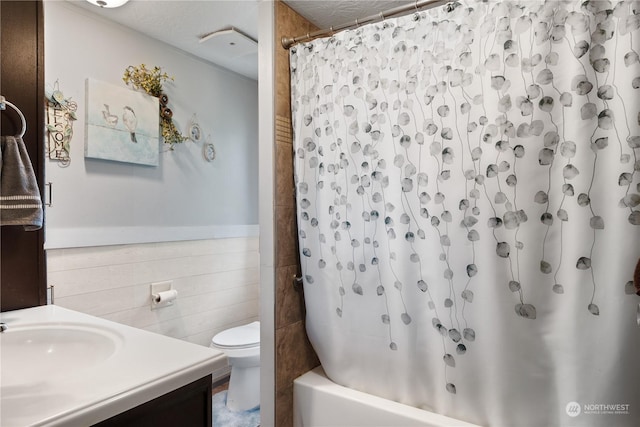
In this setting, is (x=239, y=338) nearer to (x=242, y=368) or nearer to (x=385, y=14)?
(x=242, y=368)

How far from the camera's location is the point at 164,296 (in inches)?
95.0

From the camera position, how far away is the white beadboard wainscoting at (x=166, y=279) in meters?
2.07

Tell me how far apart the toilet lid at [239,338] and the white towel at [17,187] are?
1488 mm

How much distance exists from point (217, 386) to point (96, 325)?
2.00 metres

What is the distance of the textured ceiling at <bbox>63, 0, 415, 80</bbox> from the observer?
1.83m

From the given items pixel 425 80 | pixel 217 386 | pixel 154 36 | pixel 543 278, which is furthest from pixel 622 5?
pixel 217 386

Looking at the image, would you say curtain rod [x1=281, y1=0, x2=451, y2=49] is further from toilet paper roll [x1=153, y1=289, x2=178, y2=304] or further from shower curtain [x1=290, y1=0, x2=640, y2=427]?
toilet paper roll [x1=153, y1=289, x2=178, y2=304]

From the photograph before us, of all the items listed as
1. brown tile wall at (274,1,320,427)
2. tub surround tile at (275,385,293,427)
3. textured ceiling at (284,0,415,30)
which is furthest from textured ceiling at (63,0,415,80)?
tub surround tile at (275,385,293,427)

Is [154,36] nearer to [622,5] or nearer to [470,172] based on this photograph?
[470,172]

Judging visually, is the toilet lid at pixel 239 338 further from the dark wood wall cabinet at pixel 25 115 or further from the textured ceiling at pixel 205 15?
the textured ceiling at pixel 205 15

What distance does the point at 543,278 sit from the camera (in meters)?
1.26

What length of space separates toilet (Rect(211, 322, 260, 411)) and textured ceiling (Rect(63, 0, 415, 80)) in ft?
5.97

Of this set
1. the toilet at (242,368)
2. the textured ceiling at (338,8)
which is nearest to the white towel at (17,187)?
the textured ceiling at (338,8)

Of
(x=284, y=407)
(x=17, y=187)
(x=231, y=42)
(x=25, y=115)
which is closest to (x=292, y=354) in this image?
(x=284, y=407)
